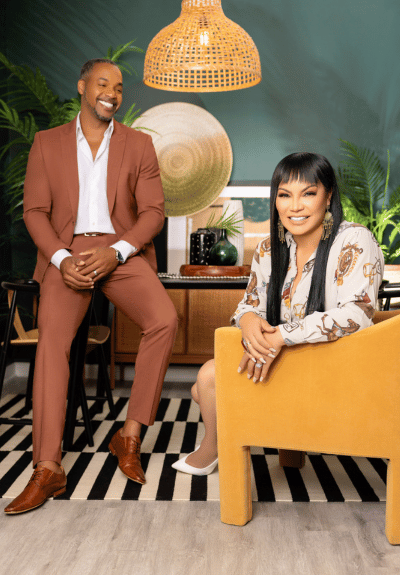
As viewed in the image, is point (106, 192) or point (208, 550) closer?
point (208, 550)

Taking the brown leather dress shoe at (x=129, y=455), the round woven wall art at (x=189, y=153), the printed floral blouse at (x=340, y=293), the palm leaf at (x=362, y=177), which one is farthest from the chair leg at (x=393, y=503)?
the round woven wall art at (x=189, y=153)

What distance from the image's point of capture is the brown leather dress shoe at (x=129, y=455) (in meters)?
→ 2.06

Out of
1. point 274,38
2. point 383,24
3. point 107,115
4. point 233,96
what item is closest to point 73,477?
point 107,115

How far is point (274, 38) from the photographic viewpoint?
3.83 metres

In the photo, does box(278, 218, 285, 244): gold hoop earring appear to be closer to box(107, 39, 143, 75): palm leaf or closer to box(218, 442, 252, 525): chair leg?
box(218, 442, 252, 525): chair leg

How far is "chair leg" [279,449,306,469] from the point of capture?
7.18 feet

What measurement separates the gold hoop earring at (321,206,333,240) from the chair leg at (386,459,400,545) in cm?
69

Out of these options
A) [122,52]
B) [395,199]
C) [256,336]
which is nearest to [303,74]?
[395,199]

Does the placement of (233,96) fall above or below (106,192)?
above

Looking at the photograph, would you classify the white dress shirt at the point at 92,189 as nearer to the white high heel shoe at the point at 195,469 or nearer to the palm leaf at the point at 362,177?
the white high heel shoe at the point at 195,469

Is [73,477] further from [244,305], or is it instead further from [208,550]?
[244,305]

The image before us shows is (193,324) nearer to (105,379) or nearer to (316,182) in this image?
(105,379)

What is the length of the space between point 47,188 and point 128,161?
1.21 ft

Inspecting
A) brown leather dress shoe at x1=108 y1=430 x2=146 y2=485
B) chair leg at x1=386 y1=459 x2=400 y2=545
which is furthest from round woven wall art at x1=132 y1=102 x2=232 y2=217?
chair leg at x1=386 y1=459 x2=400 y2=545
